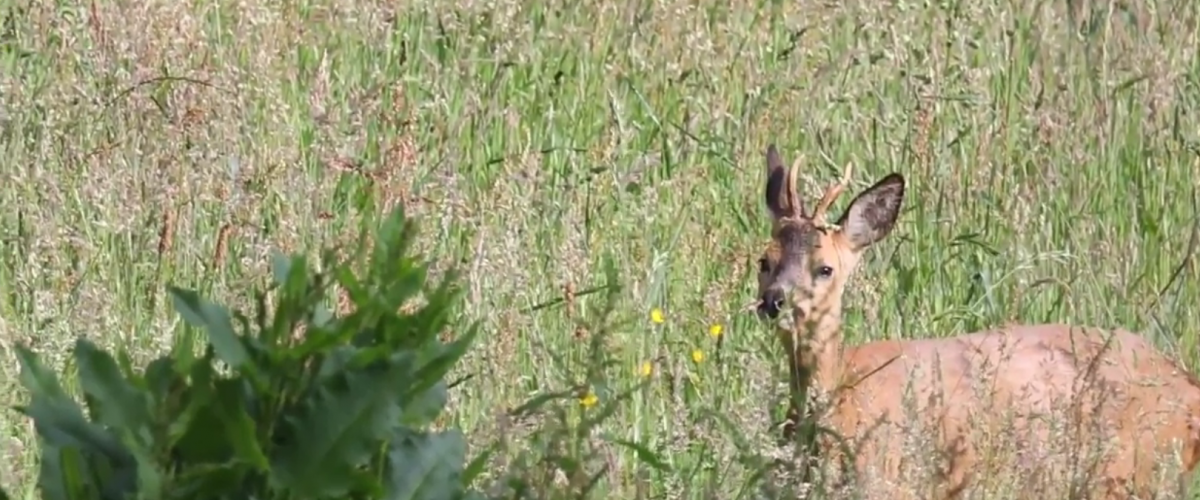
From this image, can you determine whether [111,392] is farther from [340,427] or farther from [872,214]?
[872,214]

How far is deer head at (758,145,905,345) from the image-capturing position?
17.3 ft

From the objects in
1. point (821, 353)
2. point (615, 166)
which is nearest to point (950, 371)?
point (821, 353)

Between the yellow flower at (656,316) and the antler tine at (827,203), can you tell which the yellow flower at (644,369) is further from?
the antler tine at (827,203)

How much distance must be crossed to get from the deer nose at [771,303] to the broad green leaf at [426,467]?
230cm

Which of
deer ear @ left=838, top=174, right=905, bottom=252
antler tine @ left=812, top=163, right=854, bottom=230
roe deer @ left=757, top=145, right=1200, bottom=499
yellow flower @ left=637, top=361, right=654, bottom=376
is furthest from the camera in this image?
deer ear @ left=838, top=174, right=905, bottom=252

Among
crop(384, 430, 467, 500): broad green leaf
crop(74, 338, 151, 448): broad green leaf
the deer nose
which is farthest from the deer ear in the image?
crop(74, 338, 151, 448): broad green leaf

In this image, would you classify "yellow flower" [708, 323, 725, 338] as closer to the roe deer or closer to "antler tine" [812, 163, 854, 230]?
the roe deer

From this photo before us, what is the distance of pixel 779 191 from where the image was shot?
5445 millimetres

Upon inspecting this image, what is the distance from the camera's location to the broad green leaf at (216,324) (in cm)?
254

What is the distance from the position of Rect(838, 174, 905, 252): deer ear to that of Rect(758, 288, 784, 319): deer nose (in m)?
0.37

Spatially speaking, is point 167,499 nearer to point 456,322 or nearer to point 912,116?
point 456,322

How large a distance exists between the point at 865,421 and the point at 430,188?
1370 mm

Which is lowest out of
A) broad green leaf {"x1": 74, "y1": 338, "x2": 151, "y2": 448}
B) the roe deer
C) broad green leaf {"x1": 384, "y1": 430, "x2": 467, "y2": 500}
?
the roe deer

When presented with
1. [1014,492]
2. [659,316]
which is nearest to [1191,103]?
[659,316]
